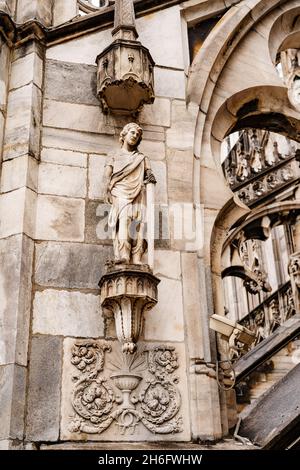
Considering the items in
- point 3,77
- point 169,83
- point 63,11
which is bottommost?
point 3,77

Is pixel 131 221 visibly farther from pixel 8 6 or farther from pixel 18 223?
pixel 8 6

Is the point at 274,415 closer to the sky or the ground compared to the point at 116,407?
closer to the sky

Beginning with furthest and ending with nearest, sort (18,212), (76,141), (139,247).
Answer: (76,141)
(18,212)
(139,247)

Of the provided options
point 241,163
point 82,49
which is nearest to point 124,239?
point 82,49

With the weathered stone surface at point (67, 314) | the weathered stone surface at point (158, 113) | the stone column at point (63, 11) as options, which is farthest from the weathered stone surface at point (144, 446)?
the stone column at point (63, 11)

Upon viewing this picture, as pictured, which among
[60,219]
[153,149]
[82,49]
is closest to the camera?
[60,219]

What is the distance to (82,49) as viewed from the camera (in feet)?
21.8

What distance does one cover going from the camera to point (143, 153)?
20.3 feet

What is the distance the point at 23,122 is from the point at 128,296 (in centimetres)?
187

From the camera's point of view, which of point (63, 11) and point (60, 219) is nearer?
point (60, 219)

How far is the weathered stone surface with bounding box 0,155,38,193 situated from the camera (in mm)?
5820
